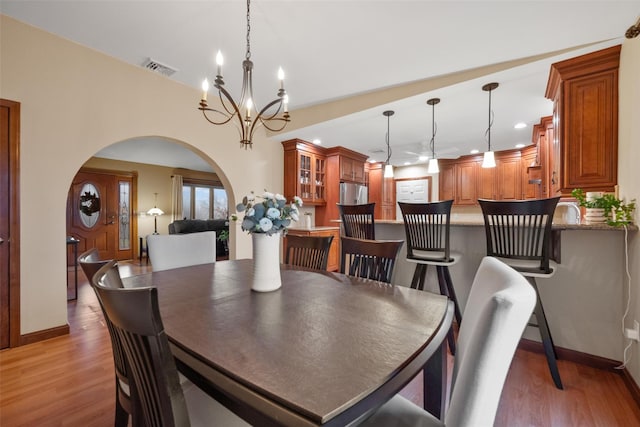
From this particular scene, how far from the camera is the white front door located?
22.7 ft

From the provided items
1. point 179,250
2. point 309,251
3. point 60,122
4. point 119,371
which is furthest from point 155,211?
point 119,371

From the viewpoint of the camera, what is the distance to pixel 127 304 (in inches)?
23.0

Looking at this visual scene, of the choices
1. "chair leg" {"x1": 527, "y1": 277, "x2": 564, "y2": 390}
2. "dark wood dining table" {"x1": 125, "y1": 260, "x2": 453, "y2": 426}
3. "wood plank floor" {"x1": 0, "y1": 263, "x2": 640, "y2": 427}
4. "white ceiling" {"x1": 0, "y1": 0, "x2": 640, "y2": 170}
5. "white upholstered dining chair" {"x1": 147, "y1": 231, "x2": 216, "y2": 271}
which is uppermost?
"white ceiling" {"x1": 0, "y1": 0, "x2": 640, "y2": 170}

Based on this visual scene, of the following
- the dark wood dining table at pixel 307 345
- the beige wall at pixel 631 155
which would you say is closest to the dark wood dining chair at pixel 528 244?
the beige wall at pixel 631 155

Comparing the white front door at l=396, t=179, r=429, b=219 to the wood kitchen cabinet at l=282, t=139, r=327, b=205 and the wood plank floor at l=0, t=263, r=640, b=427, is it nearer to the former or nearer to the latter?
the wood kitchen cabinet at l=282, t=139, r=327, b=205

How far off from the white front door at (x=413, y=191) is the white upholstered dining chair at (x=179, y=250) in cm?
583

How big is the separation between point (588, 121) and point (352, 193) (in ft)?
12.1

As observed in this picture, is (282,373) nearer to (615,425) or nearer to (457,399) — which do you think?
(457,399)

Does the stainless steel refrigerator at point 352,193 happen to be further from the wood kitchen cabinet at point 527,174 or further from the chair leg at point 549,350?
the chair leg at point 549,350

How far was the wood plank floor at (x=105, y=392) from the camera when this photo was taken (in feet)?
4.80

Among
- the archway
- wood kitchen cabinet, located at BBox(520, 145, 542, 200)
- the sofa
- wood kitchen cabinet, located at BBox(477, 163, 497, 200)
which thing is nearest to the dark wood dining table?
the archway

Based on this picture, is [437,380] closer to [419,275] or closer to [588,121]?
[419,275]

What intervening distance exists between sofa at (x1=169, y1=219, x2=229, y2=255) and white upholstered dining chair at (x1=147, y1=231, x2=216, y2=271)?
13.6 ft

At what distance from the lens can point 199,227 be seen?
6320 millimetres
